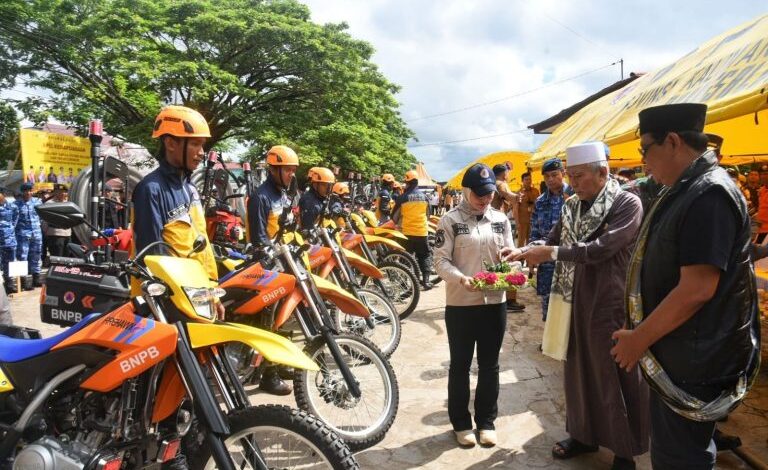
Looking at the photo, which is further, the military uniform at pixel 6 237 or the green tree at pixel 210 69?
the green tree at pixel 210 69

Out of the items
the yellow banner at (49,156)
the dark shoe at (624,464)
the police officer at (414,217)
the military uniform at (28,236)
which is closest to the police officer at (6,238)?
the military uniform at (28,236)

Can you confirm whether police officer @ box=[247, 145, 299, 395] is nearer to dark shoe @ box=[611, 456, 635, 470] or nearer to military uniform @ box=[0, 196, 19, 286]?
dark shoe @ box=[611, 456, 635, 470]

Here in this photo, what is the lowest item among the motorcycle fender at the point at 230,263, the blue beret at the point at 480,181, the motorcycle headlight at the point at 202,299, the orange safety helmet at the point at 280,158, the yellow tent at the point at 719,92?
the motorcycle fender at the point at 230,263

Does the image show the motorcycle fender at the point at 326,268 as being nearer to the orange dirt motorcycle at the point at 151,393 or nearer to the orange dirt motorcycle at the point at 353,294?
the orange dirt motorcycle at the point at 353,294

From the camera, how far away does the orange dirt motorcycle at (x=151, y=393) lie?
199 cm

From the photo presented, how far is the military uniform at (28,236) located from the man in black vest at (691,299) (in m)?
10.3

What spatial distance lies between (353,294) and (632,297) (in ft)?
11.0

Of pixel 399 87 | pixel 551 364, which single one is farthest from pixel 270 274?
pixel 399 87

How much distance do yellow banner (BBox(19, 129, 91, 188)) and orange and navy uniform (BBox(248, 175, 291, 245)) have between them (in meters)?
11.9

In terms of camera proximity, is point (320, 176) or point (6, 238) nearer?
point (320, 176)

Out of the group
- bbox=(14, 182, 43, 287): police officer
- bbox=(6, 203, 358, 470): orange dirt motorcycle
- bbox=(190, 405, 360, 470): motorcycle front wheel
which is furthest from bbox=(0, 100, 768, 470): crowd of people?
bbox=(14, 182, 43, 287): police officer

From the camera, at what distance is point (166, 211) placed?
9.84 feet

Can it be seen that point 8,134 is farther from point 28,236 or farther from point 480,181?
point 480,181

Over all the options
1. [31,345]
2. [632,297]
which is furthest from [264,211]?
[632,297]
